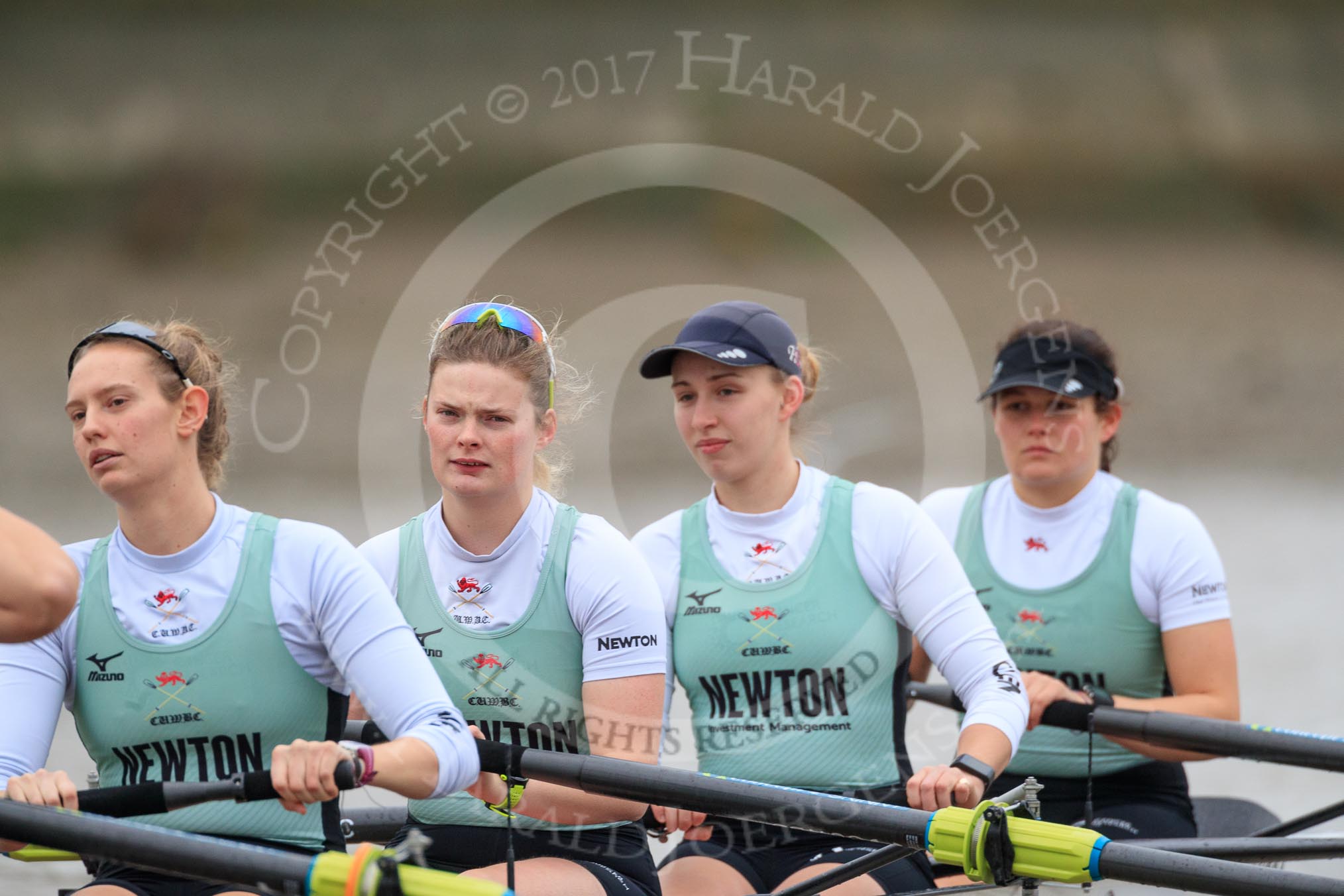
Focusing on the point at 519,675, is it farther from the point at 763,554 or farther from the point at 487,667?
the point at 763,554

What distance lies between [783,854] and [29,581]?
1607 millimetres

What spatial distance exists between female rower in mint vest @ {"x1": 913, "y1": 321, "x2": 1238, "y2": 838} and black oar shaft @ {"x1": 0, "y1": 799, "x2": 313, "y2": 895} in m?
2.09

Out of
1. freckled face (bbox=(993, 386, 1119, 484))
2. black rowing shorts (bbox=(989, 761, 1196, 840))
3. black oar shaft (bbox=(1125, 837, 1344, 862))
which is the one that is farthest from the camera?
freckled face (bbox=(993, 386, 1119, 484))

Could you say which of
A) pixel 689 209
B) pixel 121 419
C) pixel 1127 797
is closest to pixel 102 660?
pixel 121 419

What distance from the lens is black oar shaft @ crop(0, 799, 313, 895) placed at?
1.95 m

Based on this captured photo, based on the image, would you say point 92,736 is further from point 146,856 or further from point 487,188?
point 487,188

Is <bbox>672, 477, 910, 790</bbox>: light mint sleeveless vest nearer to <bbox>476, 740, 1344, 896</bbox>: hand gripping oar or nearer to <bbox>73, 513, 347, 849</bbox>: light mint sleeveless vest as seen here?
<bbox>476, 740, 1344, 896</bbox>: hand gripping oar

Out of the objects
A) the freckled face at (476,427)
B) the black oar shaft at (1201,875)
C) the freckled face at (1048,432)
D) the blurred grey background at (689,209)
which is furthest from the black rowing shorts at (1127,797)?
the blurred grey background at (689,209)

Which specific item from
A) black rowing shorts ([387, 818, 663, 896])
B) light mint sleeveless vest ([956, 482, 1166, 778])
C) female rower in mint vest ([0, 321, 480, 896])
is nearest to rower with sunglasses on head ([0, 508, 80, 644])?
female rower in mint vest ([0, 321, 480, 896])

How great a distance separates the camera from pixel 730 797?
2.41m

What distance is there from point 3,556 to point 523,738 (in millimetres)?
1160

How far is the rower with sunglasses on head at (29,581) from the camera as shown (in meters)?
1.72

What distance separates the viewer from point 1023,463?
3.58 metres

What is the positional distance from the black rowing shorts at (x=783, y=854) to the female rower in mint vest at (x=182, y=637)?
0.72 metres
